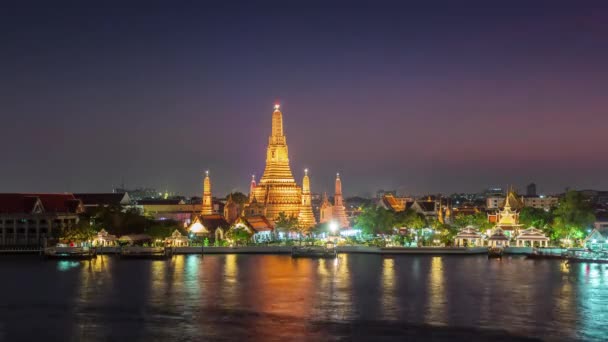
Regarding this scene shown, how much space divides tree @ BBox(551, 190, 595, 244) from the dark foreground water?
1061 centimetres

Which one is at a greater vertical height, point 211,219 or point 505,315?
point 211,219

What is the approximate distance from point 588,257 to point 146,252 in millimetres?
26071

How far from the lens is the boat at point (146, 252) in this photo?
180ft

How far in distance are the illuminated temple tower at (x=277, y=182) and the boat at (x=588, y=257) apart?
25878mm

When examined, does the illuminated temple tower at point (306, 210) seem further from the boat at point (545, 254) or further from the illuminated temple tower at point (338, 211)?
the boat at point (545, 254)

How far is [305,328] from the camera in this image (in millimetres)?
28031

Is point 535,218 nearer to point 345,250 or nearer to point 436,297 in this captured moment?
point 345,250

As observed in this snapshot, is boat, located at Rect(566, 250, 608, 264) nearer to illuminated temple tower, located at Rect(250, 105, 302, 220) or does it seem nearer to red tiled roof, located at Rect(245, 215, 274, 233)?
red tiled roof, located at Rect(245, 215, 274, 233)

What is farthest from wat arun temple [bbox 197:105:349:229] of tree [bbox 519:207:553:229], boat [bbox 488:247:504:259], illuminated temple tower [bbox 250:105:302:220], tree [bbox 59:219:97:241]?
boat [bbox 488:247:504:259]

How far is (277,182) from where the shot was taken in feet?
240

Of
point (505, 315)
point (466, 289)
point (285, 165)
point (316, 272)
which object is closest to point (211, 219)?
point (285, 165)

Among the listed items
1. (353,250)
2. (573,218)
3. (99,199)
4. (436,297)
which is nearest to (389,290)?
(436,297)

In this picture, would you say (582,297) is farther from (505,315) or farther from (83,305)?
(83,305)

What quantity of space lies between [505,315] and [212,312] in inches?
393
